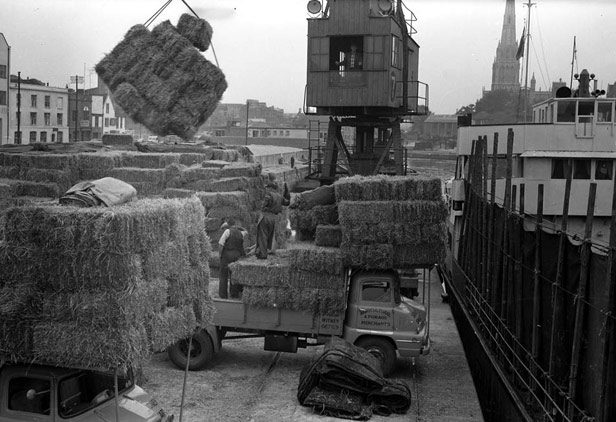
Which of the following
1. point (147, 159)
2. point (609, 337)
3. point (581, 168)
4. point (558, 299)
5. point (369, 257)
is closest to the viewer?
point (609, 337)

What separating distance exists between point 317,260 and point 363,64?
12159mm

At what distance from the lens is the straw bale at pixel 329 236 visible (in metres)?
15.4

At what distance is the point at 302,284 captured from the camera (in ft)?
48.7

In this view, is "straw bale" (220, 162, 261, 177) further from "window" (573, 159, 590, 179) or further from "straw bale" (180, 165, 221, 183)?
"window" (573, 159, 590, 179)

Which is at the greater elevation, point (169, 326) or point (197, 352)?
point (169, 326)

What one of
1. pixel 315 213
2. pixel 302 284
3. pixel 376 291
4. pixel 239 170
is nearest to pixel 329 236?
pixel 315 213

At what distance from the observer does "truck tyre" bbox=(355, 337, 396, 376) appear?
14594mm

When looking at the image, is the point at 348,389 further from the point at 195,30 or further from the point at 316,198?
the point at 195,30

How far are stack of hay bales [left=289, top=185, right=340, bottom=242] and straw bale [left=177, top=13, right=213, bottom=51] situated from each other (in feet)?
21.9

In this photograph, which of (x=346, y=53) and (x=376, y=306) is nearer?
(x=376, y=306)

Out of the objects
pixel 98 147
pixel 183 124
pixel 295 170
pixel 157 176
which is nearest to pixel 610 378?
pixel 183 124

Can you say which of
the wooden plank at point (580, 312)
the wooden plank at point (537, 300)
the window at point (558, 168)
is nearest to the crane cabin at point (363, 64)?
the window at point (558, 168)

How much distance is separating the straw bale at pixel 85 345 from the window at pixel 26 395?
278 millimetres

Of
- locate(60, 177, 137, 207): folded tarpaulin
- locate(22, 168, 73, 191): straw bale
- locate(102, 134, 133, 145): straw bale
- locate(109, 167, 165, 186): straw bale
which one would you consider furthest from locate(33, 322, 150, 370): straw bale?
locate(102, 134, 133, 145): straw bale
